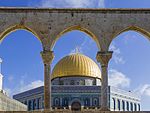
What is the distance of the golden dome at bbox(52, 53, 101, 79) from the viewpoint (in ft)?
176

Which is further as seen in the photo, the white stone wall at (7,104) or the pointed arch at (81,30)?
the white stone wall at (7,104)

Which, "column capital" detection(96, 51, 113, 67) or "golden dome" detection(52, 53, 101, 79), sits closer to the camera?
"column capital" detection(96, 51, 113, 67)

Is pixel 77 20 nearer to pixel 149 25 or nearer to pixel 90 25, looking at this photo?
pixel 90 25

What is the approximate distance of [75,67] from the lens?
5375 cm

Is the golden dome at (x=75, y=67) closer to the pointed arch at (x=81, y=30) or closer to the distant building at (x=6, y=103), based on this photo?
the distant building at (x=6, y=103)

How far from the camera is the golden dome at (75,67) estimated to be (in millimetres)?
53500

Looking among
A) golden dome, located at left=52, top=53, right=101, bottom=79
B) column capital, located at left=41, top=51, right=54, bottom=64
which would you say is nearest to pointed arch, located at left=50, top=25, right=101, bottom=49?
column capital, located at left=41, top=51, right=54, bottom=64

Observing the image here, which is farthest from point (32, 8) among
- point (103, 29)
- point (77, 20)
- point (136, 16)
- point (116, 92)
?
point (116, 92)

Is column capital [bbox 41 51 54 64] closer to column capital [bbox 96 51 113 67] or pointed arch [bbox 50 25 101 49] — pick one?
pointed arch [bbox 50 25 101 49]

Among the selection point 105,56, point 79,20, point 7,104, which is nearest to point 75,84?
point 7,104

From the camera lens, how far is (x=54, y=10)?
76.8 ft

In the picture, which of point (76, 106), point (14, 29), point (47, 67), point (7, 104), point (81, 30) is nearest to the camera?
point (47, 67)

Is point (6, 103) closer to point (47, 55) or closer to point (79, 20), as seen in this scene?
point (47, 55)

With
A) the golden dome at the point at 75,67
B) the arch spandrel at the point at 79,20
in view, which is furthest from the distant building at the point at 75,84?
the arch spandrel at the point at 79,20
